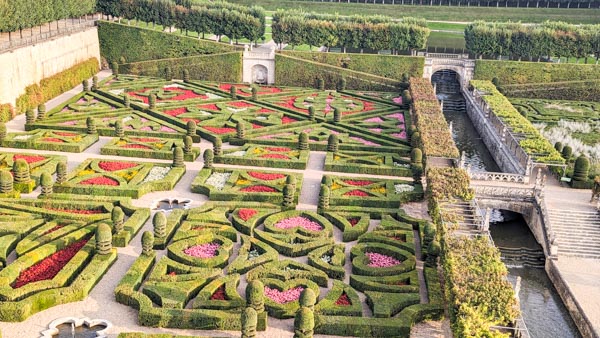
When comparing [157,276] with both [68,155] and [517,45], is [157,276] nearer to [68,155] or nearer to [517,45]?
[68,155]

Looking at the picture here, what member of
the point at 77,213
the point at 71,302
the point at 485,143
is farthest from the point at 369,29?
the point at 71,302

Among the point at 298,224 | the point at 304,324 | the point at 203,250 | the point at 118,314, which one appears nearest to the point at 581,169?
the point at 298,224

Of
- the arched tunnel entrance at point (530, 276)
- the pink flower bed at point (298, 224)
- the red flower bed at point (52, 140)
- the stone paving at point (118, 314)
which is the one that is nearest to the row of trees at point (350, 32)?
the red flower bed at point (52, 140)

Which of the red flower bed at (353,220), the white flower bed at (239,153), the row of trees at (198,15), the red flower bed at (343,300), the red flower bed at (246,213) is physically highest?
the row of trees at (198,15)

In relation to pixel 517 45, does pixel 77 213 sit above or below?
below

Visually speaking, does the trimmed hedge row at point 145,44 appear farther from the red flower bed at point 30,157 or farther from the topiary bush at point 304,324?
the topiary bush at point 304,324

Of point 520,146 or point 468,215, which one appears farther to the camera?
point 520,146

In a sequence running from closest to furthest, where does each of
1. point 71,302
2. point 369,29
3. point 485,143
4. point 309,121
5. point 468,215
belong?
point 71,302
point 468,215
point 309,121
point 485,143
point 369,29
